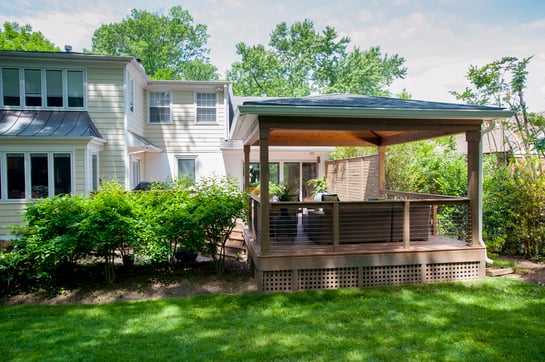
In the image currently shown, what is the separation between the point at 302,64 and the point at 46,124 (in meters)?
26.1

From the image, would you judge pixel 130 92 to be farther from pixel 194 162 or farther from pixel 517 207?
pixel 517 207

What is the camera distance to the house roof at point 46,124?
10.5 meters

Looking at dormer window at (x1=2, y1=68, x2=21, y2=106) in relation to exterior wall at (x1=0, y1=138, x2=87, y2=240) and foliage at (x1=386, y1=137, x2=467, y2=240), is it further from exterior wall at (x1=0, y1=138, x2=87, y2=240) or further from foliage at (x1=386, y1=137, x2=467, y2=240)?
foliage at (x1=386, y1=137, x2=467, y2=240)

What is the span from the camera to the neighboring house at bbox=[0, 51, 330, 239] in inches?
416

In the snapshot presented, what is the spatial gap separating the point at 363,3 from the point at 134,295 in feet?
89.0

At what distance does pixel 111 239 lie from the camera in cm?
605

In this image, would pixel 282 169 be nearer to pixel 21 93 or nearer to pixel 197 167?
pixel 197 167

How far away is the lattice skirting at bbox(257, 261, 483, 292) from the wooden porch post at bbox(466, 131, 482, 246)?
54 cm

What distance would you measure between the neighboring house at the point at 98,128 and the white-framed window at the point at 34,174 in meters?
0.02

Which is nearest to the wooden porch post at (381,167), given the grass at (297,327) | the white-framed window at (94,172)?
the grass at (297,327)

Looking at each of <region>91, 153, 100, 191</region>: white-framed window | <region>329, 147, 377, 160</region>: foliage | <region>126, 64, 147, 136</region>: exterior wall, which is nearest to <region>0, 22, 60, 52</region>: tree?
<region>126, 64, 147, 136</region>: exterior wall

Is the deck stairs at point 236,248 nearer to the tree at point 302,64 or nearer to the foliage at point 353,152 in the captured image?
the foliage at point 353,152

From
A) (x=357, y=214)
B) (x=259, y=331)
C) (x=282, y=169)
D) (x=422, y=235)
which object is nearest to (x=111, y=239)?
(x=259, y=331)

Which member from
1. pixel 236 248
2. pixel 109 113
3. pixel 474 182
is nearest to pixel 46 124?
pixel 109 113
